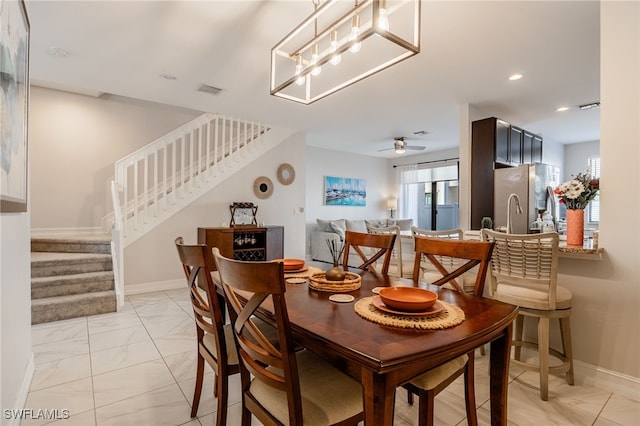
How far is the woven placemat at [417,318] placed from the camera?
1.08 metres

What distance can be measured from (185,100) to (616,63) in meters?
4.28

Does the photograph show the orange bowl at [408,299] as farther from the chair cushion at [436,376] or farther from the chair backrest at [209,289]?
the chair backrest at [209,289]

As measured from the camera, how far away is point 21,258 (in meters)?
1.88

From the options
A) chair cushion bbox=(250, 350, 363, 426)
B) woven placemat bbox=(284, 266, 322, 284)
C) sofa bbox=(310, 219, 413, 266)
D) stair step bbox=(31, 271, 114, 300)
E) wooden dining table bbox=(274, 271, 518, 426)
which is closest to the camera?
wooden dining table bbox=(274, 271, 518, 426)

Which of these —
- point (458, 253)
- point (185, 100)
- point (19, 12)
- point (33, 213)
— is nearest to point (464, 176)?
point (458, 253)

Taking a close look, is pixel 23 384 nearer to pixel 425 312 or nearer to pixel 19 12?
pixel 19 12

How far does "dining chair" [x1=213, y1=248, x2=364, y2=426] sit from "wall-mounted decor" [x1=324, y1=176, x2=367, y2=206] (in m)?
6.26

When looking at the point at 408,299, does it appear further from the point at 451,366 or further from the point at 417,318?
the point at 451,366

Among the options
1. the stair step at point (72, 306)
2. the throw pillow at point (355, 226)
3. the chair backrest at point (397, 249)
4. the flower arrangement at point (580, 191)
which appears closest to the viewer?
the flower arrangement at point (580, 191)

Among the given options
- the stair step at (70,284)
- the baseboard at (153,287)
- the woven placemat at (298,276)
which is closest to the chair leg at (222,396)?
the woven placemat at (298,276)

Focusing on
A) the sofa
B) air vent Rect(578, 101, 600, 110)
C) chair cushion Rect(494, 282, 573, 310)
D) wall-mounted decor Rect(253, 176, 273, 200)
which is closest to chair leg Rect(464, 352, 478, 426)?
chair cushion Rect(494, 282, 573, 310)

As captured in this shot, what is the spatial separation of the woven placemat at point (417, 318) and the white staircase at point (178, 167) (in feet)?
12.1

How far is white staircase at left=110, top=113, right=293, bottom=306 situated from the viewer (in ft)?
13.9

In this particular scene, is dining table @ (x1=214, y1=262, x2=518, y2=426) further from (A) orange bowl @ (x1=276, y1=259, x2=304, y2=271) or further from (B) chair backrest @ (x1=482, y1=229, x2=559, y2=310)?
(B) chair backrest @ (x1=482, y1=229, x2=559, y2=310)
